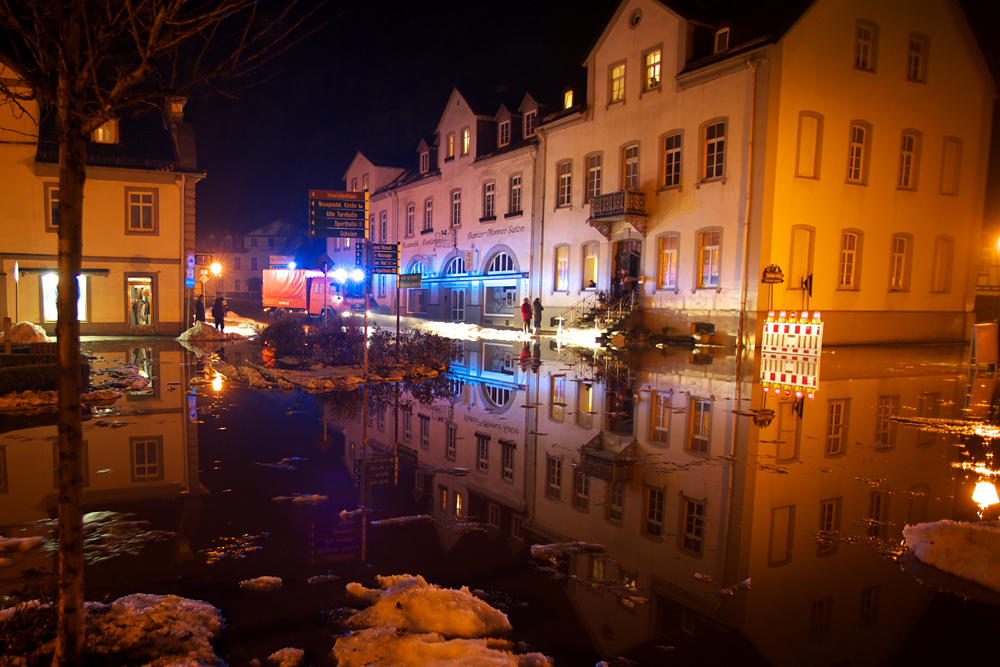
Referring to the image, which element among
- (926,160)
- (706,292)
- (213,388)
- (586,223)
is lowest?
(213,388)

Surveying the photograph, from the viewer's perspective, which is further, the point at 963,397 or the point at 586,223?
the point at 586,223

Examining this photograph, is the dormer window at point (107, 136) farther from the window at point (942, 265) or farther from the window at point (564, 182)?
the window at point (942, 265)

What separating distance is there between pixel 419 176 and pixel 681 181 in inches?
917

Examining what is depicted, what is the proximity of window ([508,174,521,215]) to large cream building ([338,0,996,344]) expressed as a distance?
107 inches

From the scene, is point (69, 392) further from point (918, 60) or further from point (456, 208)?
point (456, 208)

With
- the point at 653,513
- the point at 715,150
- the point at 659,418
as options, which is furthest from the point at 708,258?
the point at 653,513

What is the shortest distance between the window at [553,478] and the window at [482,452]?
27.9 inches

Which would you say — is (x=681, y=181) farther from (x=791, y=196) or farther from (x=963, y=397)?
(x=963, y=397)

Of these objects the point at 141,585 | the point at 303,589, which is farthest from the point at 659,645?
the point at 141,585

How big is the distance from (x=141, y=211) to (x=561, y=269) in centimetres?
1910

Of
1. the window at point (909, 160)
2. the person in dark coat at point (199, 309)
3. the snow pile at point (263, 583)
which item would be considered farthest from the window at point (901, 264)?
the person in dark coat at point (199, 309)

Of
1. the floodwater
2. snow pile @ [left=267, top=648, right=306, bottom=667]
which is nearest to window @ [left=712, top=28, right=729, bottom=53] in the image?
the floodwater

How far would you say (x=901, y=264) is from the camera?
25547mm

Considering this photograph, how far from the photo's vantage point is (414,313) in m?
44.6
